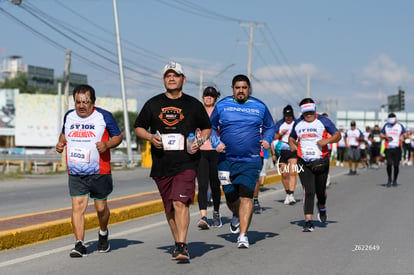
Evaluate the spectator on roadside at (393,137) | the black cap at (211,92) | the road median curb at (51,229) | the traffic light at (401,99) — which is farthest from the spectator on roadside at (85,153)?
the traffic light at (401,99)

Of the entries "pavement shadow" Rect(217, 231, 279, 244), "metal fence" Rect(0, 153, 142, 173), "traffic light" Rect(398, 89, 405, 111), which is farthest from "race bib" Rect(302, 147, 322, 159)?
"traffic light" Rect(398, 89, 405, 111)

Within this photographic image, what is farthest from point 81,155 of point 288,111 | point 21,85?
point 21,85

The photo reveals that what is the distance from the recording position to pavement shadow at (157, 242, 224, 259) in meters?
7.38

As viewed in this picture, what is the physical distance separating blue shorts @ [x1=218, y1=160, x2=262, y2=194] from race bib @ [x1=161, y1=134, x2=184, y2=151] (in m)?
1.37

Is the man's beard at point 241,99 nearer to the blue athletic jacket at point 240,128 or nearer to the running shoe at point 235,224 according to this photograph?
the blue athletic jacket at point 240,128

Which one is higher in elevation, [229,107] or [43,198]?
[229,107]

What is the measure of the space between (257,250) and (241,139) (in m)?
1.30

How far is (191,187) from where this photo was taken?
6863 millimetres

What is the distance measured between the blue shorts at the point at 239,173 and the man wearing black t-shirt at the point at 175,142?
115cm

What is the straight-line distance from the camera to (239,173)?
8.00 metres

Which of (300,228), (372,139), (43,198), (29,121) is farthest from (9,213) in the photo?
(29,121)

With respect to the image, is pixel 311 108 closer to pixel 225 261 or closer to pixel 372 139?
pixel 225 261

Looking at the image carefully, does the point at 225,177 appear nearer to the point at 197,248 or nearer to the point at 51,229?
the point at 197,248

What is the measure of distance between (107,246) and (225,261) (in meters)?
1.42
